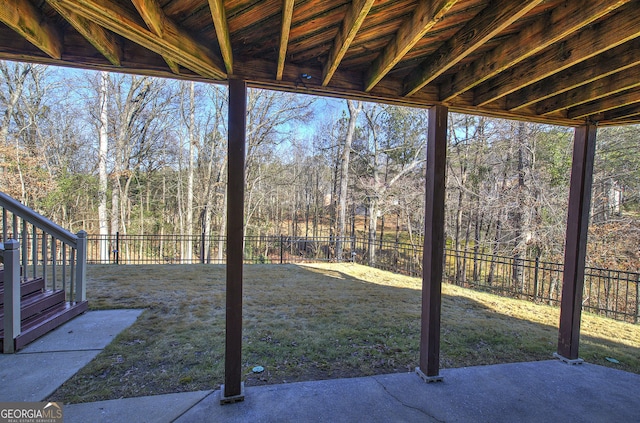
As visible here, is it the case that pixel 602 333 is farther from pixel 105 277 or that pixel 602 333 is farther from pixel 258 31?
pixel 105 277

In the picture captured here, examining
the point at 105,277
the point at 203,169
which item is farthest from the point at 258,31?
the point at 203,169

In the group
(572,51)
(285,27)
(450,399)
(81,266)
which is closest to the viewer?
(285,27)

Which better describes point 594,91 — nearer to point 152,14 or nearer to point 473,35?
point 473,35

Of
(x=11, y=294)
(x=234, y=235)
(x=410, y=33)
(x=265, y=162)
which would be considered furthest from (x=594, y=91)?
(x=265, y=162)

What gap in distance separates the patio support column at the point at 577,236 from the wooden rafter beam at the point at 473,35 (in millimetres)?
1952

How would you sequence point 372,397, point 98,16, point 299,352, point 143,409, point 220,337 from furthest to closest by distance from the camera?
point 220,337 < point 299,352 < point 372,397 < point 143,409 < point 98,16

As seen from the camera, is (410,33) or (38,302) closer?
(410,33)

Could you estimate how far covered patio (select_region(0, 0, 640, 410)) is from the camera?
1453 mm

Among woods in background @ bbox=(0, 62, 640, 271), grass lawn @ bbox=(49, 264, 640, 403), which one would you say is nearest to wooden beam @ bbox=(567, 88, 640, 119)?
grass lawn @ bbox=(49, 264, 640, 403)

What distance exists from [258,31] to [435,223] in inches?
77.9

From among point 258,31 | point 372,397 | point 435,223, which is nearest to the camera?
point 258,31

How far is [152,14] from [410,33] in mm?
1348

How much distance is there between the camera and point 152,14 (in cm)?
139

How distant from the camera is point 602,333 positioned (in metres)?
3.95
